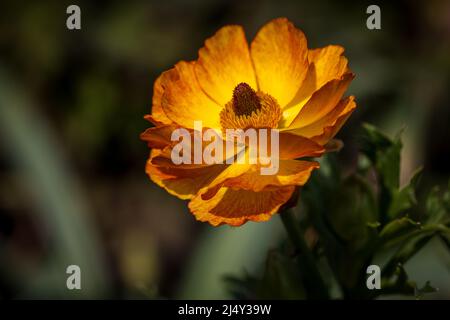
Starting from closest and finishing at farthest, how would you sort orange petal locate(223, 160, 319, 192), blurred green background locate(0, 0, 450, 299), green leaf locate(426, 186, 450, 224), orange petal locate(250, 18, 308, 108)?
orange petal locate(223, 160, 319, 192) → orange petal locate(250, 18, 308, 108) → green leaf locate(426, 186, 450, 224) → blurred green background locate(0, 0, 450, 299)

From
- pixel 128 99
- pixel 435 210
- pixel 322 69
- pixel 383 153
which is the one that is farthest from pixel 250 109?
pixel 128 99

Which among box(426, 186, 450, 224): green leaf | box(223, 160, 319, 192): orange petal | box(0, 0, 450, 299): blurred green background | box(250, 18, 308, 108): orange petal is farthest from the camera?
box(0, 0, 450, 299): blurred green background

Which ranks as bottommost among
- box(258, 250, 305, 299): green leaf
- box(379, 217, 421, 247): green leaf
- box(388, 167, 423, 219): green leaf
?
box(258, 250, 305, 299): green leaf

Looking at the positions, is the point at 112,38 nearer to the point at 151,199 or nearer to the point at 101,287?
the point at 151,199

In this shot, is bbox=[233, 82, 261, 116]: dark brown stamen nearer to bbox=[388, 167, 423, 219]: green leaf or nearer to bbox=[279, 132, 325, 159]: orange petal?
bbox=[279, 132, 325, 159]: orange petal

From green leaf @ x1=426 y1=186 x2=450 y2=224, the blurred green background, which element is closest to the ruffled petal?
green leaf @ x1=426 y1=186 x2=450 y2=224
